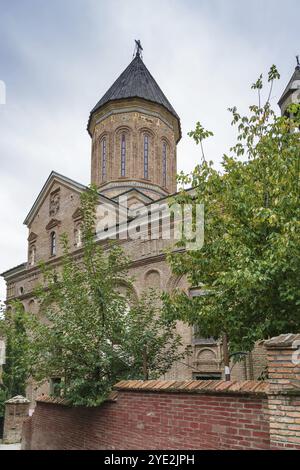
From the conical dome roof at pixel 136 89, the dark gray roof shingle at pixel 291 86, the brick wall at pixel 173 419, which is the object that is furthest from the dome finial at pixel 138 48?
the brick wall at pixel 173 419

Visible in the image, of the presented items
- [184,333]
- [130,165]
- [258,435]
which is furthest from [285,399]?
[130,165]

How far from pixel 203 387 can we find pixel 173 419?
880mm

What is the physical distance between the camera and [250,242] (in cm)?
841

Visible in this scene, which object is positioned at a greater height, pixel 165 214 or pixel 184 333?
pixel 165 214

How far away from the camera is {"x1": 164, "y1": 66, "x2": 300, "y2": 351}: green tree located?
751 cm

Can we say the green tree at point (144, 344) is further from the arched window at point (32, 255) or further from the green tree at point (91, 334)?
the arched window at point (32, 255)

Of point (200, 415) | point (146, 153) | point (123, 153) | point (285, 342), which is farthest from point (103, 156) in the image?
point (285, 342)

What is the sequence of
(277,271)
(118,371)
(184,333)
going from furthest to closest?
(184,333) → (118,371) → (277,271)

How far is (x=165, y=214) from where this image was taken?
18.1 meters

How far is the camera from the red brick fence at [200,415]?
4863 mm

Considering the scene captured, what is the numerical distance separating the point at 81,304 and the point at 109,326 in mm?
809

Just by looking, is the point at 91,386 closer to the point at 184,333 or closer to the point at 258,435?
the point at 258,435

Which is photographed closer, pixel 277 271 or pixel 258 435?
pixel 258 435
